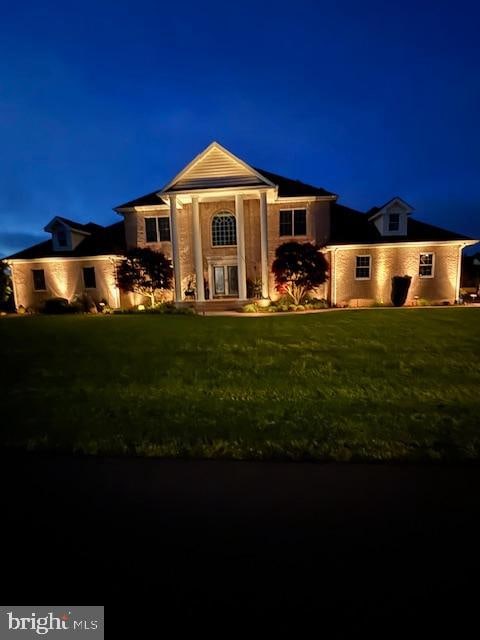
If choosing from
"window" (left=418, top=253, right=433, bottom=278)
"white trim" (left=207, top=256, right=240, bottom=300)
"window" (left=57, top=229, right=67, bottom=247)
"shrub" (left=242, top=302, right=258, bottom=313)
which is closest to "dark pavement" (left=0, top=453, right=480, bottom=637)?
"shrub" (left=242, top=302, right=258, bottom=313)

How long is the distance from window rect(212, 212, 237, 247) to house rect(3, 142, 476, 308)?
0.06m

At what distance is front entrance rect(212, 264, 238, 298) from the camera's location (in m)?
20.1

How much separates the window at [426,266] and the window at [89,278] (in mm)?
19625

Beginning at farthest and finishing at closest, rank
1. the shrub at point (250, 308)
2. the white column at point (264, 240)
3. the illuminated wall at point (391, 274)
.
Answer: the illuminated wall at point (391, 274), the white column at point (264, 240), the shrub at point (250, 308)

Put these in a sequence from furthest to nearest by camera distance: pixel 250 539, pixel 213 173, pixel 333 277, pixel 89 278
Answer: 1. pixel 89 278
2. pixel 333 277
3. pixel 213 173
4. pixel 250 539

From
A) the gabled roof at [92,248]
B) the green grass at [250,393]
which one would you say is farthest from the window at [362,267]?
the gabled roof at [92,248]

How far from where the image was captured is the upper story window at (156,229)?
20.0 m

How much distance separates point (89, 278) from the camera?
20312mm

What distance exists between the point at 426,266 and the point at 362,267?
3.56 metres

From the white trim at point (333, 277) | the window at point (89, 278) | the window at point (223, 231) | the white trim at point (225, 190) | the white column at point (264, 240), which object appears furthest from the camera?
the window at point (89, 278)

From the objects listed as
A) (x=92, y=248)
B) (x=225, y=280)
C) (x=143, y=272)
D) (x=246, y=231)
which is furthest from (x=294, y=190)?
(x=92, y=248)

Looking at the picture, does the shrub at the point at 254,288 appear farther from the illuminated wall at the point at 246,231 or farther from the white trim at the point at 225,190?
the white trim at the point at 225,190

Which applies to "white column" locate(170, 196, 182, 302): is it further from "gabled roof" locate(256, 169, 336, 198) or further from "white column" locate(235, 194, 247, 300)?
"gabled roof" locate(256, 169, 336, 198)

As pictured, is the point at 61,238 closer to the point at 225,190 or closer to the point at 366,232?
the point at 225,190
